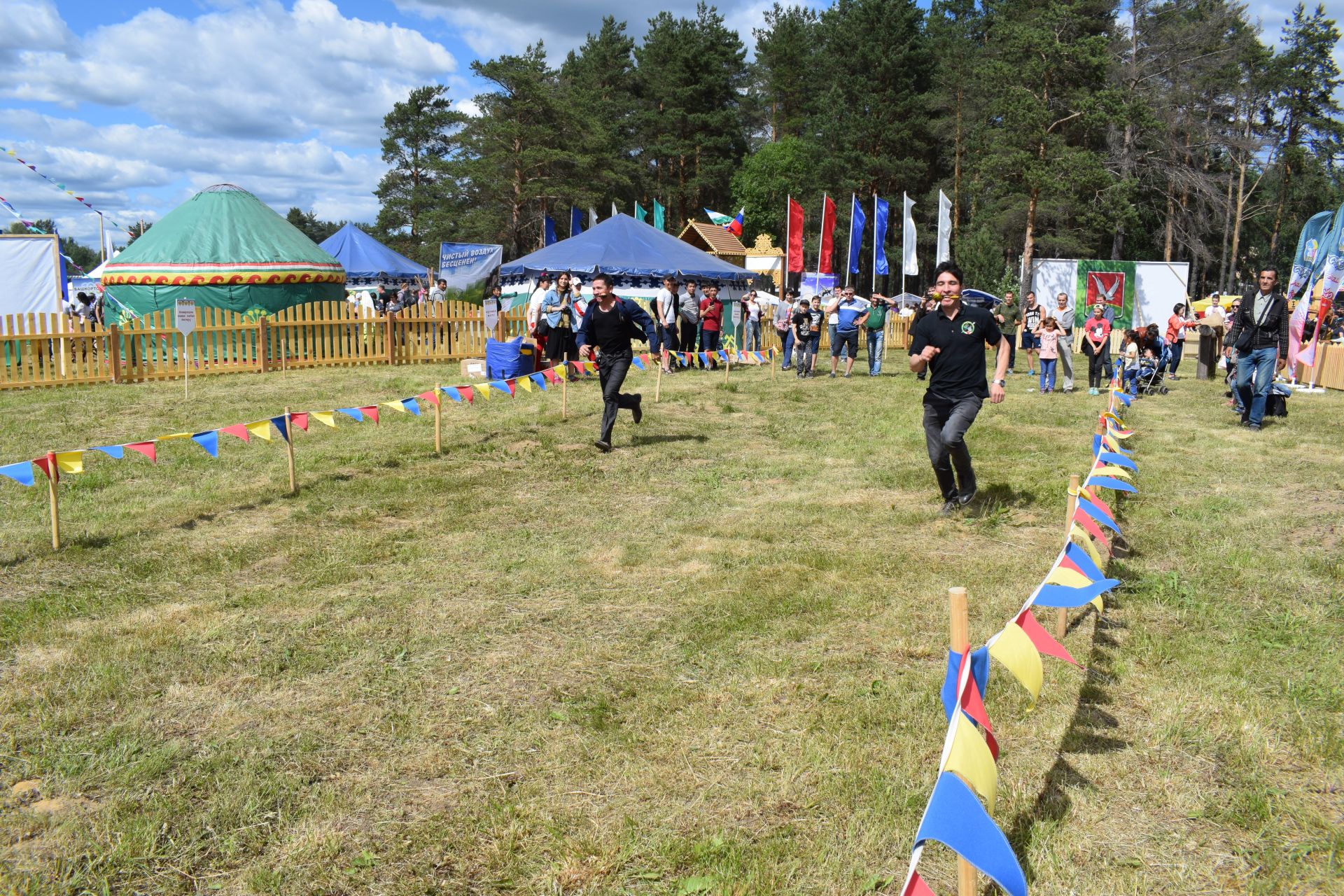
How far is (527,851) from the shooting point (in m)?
3.20

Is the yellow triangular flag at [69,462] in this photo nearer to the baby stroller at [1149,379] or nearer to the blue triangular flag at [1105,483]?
the blue triangular flag at [1105,483]

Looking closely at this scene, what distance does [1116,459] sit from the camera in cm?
739

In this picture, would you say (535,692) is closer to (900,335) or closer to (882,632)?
(882,632)

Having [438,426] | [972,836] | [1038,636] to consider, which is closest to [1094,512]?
[1038,636]

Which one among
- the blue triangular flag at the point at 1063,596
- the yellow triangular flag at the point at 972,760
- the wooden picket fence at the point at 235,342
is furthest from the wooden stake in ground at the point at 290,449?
the wooden picket fence at the point at 235,342

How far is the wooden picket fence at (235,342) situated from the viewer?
51.6 feet

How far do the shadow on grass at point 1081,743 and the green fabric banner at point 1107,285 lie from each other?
29.0m

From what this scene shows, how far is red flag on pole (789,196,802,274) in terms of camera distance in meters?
32.9

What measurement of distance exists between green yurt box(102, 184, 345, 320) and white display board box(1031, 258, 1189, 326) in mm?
22387

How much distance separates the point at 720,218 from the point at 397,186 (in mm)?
27701

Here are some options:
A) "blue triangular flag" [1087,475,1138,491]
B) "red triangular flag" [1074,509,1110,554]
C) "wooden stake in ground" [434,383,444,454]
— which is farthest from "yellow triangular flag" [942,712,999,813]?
"wooden stake in ground" [434,383,444,454]

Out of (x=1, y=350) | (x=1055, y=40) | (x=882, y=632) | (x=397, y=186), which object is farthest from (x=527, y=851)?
(x=397, y=186)

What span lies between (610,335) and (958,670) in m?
7.65

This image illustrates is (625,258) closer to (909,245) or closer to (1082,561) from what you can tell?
(909,245)
